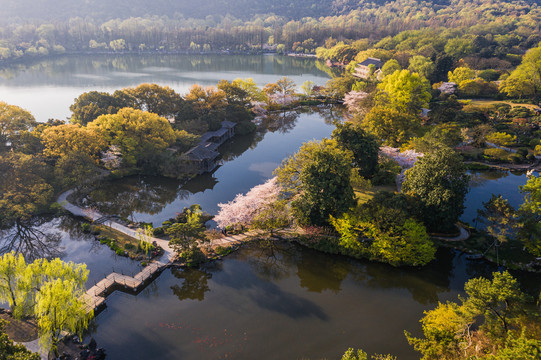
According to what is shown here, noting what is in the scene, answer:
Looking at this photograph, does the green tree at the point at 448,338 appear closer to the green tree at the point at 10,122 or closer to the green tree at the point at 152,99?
the green tree at the point at 10,122

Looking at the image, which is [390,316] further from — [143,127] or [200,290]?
[143,127]

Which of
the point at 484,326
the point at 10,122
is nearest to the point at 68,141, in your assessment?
the point at 10,122

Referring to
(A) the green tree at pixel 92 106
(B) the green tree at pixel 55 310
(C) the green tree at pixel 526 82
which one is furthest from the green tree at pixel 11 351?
(C) the green tree at pixel 526 82

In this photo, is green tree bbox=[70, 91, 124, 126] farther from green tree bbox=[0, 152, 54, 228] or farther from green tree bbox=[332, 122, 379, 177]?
green tree bbox=[332, 122, 379, 177]

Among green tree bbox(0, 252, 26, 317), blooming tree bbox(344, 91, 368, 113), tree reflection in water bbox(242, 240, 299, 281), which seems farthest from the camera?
blooming tree bbox(344, 91, 368, 113)

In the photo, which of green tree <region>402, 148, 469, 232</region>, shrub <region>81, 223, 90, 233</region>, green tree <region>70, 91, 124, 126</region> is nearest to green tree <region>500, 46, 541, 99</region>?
green tree <region>402, 148, 469, 232</region>

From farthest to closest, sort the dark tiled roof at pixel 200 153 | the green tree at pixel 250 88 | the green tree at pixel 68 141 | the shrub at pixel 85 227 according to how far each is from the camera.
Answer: the green tree at pixel 250 88 < the dark tiled roof at pixel 200 153 < the green tree at pixel 68 141 < the shrub at pixel 85 227

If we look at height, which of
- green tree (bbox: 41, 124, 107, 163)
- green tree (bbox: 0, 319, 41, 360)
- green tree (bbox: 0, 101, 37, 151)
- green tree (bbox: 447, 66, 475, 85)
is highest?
green tree (bbox: 447, 66, 475, 85)
